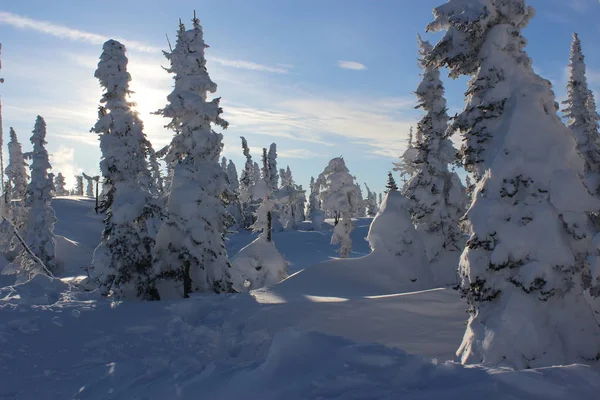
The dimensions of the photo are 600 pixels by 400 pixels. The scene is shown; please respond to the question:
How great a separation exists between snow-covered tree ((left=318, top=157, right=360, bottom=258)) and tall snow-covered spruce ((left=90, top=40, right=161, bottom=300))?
20.2m

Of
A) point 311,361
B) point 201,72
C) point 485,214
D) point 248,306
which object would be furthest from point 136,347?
point 201,72

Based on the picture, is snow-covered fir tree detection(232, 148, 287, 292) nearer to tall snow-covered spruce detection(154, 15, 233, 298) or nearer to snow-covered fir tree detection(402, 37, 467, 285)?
tall snow-covered spruce detection(154, 15, 233, 298)

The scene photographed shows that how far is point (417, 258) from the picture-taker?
25.6m

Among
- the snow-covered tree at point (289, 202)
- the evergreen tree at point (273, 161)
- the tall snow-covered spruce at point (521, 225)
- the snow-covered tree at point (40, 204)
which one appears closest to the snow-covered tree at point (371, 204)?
the snow-covered tree at point (289, 202)

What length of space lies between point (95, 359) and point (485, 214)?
9.39 metres

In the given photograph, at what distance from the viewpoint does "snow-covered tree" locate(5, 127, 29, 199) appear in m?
61.8

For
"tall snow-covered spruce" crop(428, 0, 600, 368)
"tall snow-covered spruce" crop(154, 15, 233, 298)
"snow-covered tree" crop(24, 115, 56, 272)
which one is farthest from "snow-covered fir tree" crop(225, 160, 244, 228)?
"snow-covered tree" crop(24, 115, 56, 272)

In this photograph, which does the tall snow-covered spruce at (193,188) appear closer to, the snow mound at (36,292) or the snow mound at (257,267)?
the snow mound at (36,292)

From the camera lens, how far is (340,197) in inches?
1527

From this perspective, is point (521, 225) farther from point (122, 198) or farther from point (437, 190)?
point (437, 190)

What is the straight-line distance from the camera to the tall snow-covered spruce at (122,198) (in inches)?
742

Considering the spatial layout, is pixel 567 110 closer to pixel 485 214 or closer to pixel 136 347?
pixel 485 214

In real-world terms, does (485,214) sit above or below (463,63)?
below

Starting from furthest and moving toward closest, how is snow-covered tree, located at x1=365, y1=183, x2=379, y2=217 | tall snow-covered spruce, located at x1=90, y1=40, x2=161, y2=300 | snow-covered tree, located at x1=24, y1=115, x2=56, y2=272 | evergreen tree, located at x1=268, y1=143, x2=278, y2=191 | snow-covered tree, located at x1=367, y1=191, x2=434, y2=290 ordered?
snow-covered tree, located at x1=365, y1=183, x2=379, y2=217 → evergreen tree, located at x1=268, y1=143, x2=278, y2=191 → snow-covered tree, located at x1=24, y1=115, x2=56, y2=272 → snow-covered tree, located at x1=367, y1=191, x2=434, y2=290 → tall snow-covered spruce, located at x1=90, y1=40, x2=161, y2=300
